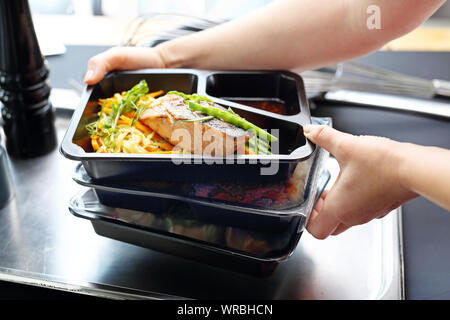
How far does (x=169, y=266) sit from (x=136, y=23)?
1.41 metres

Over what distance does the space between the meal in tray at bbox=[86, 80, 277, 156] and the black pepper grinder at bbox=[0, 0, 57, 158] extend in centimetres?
30

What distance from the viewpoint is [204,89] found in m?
0.94

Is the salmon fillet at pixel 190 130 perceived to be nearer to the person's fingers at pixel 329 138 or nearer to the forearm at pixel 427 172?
the person's fingers at pixel 329 138

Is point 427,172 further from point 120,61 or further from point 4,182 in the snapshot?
point 4,182

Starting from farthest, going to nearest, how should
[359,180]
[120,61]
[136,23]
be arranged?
[136,23]
[120,61]
[359,180]

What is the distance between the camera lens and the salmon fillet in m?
0.73

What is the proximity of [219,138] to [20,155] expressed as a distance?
673 millimetres

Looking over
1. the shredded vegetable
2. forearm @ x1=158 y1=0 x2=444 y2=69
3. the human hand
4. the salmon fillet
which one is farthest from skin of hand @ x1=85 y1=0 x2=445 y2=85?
the human hand

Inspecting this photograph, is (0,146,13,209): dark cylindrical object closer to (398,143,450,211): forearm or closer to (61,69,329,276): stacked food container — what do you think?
(61,69,329,276): stacked food container

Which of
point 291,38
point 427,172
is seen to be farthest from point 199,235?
point 291,38

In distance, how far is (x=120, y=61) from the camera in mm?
1000

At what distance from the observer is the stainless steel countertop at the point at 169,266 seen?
857 millimetres

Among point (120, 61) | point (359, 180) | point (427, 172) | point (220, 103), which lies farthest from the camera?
point (120, 61)
